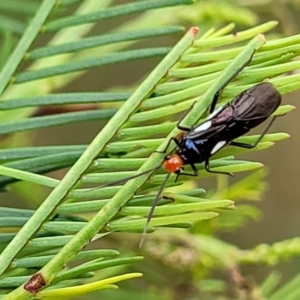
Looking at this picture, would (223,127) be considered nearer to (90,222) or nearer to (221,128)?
(221,128)

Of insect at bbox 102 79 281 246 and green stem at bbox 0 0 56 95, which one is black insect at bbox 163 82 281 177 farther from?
green stem at bbox 0 0 56 95

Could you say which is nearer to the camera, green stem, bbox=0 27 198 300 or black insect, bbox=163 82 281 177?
green stem, bbox=0 27 198 300

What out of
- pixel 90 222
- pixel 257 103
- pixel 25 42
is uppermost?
pixel 25 42

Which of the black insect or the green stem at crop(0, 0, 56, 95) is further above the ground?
the green stem at crop(0, 0, 56, 95)

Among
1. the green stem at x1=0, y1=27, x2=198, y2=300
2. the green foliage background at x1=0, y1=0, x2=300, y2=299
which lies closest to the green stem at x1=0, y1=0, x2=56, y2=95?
the green foliage background at x1=0, y1=0, x2=300, y2=299

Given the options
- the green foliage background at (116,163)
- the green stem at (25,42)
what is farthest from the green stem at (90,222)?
the green stem at (25,42)

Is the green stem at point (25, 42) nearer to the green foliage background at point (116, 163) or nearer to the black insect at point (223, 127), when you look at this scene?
the green foliage background at point (116, 163)

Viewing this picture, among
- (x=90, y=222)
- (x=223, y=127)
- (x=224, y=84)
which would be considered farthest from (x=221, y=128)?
(x=90, y=222)

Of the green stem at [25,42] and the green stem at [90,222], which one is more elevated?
the green stem at [25,42]
